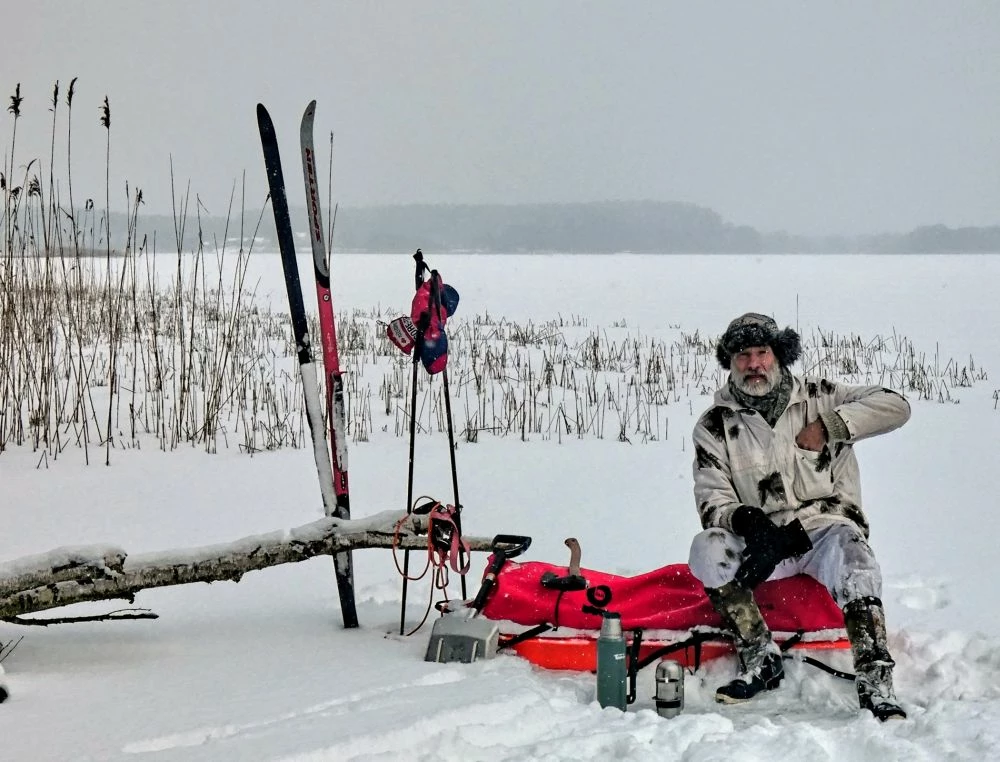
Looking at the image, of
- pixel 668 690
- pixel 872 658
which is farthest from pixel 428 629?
pixel 872 658

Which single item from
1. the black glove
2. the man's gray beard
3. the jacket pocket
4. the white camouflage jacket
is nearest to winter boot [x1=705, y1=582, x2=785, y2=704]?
the black glove

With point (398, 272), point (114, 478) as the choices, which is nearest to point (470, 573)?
point (114, 478)

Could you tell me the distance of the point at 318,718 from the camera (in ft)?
8.43

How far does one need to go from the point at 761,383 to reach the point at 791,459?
0.88 ft

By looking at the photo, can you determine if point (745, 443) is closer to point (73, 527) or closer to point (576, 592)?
point (576, 592)

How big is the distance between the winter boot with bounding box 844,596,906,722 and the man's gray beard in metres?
0.73

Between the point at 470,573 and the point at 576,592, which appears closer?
the point at 576,592

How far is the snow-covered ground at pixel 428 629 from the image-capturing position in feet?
7.99

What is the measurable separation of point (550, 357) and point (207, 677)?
703 centimetres

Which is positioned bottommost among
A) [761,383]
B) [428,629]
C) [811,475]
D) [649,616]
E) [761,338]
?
[428,629]

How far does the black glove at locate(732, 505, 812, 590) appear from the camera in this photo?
2.96 m

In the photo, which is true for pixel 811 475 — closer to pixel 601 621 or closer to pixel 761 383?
pixel 761 383

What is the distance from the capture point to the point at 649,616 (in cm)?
327

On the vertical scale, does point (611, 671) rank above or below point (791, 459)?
below
